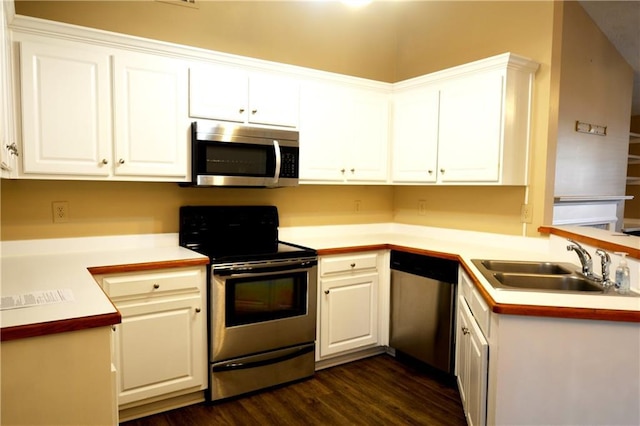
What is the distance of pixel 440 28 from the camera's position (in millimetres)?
3637

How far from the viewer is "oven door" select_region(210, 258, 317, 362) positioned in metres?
2.56

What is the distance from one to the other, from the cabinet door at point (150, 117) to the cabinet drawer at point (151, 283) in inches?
24.8

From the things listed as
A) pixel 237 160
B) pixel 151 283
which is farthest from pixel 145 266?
pixel 237 160

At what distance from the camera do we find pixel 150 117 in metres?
2.61

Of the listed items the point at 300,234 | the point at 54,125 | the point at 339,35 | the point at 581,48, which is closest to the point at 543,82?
the point at 581,48

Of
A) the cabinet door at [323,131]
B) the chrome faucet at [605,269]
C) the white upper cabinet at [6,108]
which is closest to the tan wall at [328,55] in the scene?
the cabinet door at [323,131]

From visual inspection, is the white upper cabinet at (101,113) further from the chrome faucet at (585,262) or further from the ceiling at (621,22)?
the ceiling at (621,22)

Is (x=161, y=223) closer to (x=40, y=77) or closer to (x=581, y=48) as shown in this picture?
(x=40, y=77)

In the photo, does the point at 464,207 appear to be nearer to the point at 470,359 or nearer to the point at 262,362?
the point at 470,359

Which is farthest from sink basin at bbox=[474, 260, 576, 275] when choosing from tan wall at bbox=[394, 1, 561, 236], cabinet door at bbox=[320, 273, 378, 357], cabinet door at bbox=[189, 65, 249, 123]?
cabinet door at bbox=[189, 65, 249, 123]

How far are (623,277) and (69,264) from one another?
8.77ft

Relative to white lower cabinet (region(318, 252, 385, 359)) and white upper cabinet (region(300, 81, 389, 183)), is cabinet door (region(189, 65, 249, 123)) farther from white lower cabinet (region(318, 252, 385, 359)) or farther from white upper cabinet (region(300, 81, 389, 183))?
white lower cabinet (region(318, 252, 385, 359))

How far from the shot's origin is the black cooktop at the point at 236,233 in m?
2.76

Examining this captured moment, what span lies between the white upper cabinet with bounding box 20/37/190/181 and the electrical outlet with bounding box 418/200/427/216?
6.85 feet
